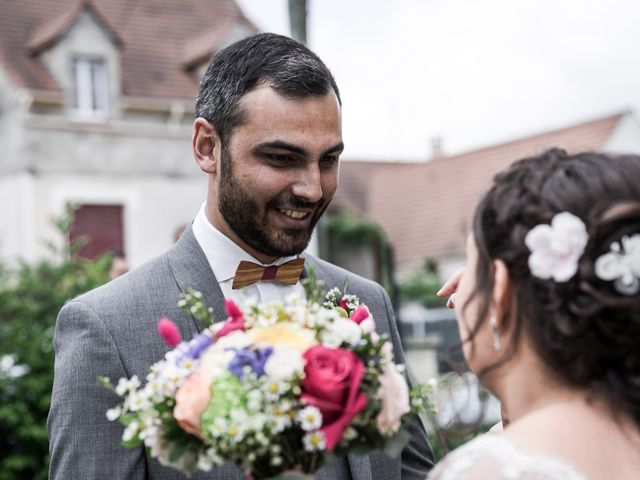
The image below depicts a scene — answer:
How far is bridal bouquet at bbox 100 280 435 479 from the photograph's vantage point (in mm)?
2102

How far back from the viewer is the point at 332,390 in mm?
2113

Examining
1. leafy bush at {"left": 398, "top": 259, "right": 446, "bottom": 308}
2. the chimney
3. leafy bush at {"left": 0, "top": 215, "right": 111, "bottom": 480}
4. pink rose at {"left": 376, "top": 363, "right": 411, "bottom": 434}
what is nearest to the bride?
pink rose at {"left": 376, "top": 363, "right": 411, "bottom": 434}

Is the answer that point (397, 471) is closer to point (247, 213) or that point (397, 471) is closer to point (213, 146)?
point (247, 213)

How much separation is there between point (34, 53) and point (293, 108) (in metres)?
18.8

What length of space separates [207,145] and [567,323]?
1561 millimetres

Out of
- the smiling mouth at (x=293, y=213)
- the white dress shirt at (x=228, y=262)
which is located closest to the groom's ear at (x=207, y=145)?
the white dress shirt at (x=228, y=262)

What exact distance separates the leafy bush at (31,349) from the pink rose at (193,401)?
6336mm

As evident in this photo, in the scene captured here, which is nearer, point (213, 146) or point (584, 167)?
point (584, 167)

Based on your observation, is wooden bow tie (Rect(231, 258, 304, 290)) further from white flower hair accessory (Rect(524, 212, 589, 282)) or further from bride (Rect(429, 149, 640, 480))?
white flower hair accessory (Rect(524, 212, 589, 282))

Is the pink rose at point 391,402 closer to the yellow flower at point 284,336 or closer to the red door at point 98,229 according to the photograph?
the yellow flower at point 284,336

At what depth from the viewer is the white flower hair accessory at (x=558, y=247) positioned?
206 centimetres

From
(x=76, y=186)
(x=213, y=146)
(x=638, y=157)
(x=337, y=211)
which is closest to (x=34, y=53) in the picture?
(x=76, y=186)

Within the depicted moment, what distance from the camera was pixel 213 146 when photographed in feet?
10.8

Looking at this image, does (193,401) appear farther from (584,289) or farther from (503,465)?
(584,289)
